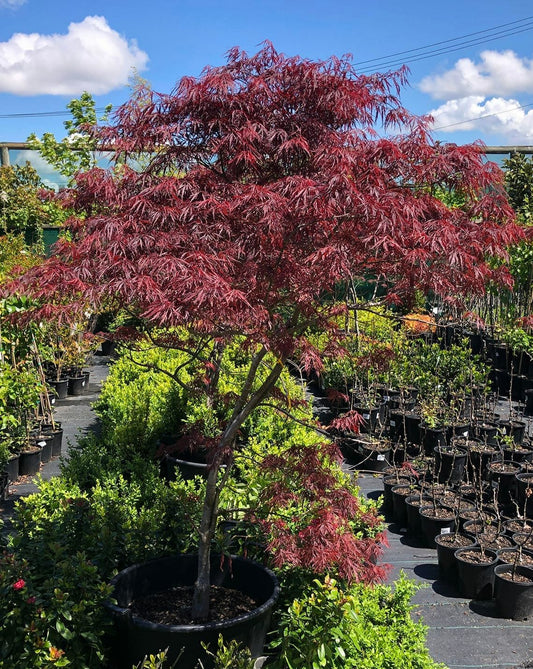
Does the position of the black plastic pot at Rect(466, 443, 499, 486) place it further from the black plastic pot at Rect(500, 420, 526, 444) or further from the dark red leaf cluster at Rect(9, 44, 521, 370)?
the dark red leaf cluster at Rect(9, 44, 521, 370)

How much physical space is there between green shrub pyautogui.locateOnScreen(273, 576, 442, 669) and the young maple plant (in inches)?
21.1

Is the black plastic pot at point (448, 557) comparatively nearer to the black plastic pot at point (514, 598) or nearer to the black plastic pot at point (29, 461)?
the black plastic pot at point (514, 598)

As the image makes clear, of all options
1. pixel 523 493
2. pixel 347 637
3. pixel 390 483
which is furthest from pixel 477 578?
pixel 347 637

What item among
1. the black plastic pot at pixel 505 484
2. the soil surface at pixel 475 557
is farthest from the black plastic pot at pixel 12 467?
the black plastic pot at pixel 505 484

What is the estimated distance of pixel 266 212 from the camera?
2.45 metres

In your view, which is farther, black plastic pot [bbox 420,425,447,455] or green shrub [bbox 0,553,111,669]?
black plastic pot [bbox 420,425,447,455]

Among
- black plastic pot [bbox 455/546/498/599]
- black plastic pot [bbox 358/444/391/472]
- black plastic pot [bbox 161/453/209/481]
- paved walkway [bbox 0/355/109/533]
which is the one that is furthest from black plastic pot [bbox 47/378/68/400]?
black plastic pot [bbox 455/546/498/599]

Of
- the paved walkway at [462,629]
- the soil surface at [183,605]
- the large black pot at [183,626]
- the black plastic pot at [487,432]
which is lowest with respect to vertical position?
the paved walkway at [462,629]

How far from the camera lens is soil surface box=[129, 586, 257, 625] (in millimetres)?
3201

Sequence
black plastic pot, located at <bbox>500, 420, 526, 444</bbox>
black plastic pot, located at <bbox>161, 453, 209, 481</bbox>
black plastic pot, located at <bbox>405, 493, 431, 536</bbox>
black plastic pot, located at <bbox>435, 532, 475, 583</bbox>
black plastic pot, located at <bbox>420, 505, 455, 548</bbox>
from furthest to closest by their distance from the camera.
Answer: black plastic pot, located at <bbox>500, 420, 526, 444</bbox> → black plastic pot, located at <bbox>161, 453, 209, 481</bbox> → black plastic pot, located at <bbox>405, 493, 431, 536</bbox> → black plastic pot, located at <bbox>420, 505, 455, 548</bbox> → black plastic pot, located at <bbox>435, 532, 475, 583</bbox>

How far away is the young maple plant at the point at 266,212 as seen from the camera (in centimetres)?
245

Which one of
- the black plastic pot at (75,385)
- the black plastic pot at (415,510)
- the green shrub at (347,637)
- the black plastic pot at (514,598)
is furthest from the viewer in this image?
the black plastic pot at (75,385)

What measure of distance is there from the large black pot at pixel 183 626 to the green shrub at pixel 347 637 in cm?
17

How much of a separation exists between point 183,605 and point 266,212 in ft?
6.73
